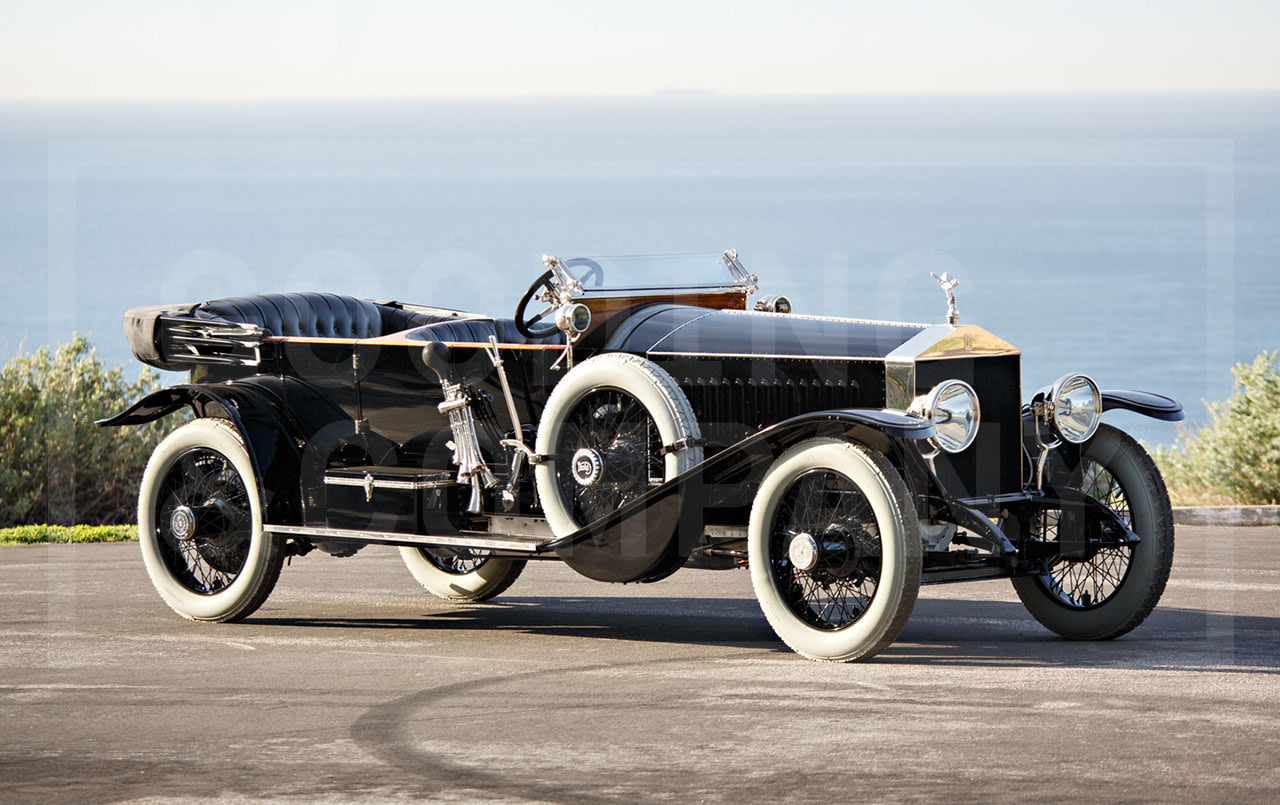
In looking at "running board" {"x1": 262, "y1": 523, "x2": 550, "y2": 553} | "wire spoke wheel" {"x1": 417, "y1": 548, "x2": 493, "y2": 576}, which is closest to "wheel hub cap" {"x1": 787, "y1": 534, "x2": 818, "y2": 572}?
"running board" {"x1": 262, "y1": 523, "x2": 550, "y2": 553}

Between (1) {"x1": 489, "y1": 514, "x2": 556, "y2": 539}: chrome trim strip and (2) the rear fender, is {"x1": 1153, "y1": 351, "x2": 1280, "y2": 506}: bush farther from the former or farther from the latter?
(1) {"x1": 489, "y1": 514, "x2": 556, "y2": 539}: chrome trim strip

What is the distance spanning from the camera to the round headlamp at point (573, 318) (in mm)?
7613

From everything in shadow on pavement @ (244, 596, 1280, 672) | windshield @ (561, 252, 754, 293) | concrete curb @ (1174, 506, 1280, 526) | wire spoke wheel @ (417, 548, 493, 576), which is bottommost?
shadow on pavement @ (244, 596, 1280, 672)

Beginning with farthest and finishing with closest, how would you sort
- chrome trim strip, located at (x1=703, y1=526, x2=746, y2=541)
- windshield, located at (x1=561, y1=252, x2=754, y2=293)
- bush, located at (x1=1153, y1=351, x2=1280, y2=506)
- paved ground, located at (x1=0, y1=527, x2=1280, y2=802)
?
bush, located at (x1=1153, y1=351, x2=1280, y2=506), windshield, located at (x1=561, y1=252, x2=754, y2=293), chrome trim strip, located at (x1=703, y1=526, x2=746, y2=541), paved ground, located at (x1=0, y1=527, x2=1280, y2=802)

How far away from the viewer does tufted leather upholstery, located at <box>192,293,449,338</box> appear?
889 centimetres

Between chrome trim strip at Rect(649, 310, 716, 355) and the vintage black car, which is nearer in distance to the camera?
the vintage black car

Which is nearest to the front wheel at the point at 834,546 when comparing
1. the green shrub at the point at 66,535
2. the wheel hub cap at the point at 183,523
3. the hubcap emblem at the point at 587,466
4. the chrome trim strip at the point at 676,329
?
the hubcap emblem at the point at 587,466

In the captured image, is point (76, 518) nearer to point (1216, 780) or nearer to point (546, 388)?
point (546, 388)

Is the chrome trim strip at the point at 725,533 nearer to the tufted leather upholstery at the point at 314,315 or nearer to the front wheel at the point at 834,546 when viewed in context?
the front wheel at the point at 834,546

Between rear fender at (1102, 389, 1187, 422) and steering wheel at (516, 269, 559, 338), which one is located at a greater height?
steering wheel at (516, 269, 559, 338)

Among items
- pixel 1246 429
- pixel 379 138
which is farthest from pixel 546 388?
pixel 379 138

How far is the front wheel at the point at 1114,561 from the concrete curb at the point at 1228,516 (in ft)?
14.8

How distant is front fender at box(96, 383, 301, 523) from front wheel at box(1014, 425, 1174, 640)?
3.56 m

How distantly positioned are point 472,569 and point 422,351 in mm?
1496
